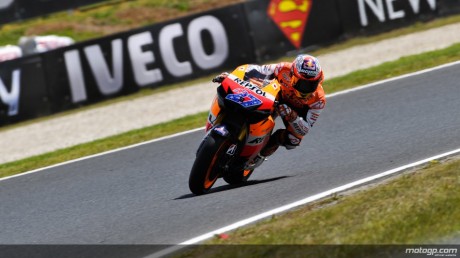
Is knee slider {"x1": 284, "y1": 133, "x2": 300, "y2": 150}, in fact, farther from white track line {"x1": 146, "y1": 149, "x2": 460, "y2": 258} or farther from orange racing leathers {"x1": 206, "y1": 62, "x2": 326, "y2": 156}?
white track line {"x1": 146, "y1": 149, "x2": 460, "y2": 258}

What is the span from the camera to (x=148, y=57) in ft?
52.7

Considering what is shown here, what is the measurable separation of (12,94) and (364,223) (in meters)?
10.8

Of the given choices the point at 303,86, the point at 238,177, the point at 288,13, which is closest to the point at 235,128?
the point at 303,86

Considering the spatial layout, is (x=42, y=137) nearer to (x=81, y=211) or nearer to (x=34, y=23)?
(x=81, y=211)

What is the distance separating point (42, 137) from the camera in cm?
1410

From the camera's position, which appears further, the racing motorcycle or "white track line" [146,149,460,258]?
the racing motorcycle

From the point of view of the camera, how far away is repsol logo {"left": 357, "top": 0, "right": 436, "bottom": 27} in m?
17.7

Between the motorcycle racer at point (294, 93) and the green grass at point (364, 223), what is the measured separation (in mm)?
1106

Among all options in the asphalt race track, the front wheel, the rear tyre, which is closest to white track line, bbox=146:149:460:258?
the asphalt race track

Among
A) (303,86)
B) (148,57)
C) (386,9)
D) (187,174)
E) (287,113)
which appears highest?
(303,86)

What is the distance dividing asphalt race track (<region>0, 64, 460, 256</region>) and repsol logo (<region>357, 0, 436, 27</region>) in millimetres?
5301

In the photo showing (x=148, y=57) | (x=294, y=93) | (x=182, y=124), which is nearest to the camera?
(x=294, y=93)

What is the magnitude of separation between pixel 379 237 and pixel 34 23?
17.3 meters

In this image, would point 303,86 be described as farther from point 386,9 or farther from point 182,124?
point 386,9
